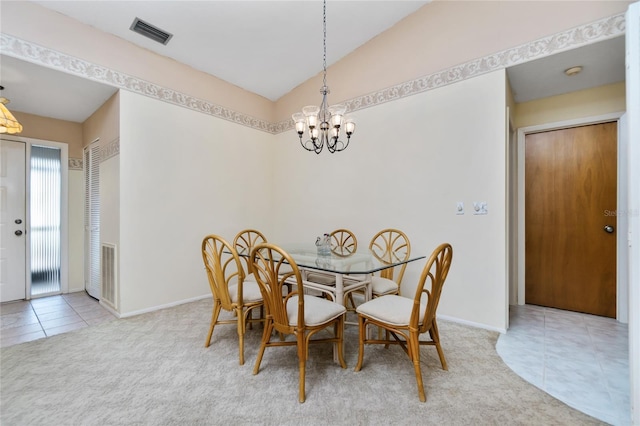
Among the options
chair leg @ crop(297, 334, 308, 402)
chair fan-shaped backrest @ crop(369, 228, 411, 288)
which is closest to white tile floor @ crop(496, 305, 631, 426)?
chair fan-shaped backrest @ crop(369, 228, 411, 288)

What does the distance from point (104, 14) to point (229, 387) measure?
332 cm

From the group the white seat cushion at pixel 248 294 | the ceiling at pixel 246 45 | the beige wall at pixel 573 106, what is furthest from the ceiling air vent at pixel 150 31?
the beige wall at pixel 573 106

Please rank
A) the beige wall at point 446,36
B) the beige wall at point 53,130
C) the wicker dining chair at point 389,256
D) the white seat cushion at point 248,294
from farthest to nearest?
the beige wall at point 53,130
the wicker dining chair at point 389,256
the beige wall at point 446,36
the white seat cushion at point 248,294

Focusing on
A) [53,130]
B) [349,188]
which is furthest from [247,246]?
[53,130]

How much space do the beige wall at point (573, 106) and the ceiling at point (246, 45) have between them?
102 mm

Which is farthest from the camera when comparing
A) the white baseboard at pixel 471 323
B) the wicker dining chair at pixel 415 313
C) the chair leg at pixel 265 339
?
the white baseboard at pixel 471 323

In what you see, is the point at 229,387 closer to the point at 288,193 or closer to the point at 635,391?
the point at 635,391

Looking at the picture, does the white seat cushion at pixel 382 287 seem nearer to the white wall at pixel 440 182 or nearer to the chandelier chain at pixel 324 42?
the white wall at pixel 440 182

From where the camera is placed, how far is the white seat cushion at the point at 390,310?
1720 mm

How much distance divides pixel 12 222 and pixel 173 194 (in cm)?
218

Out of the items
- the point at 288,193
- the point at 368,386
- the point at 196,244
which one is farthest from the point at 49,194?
the point at 368,386

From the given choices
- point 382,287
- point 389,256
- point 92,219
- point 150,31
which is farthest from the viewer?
point 92,219

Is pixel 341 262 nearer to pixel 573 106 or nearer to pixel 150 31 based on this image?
pixel 150 31

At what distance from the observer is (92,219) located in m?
3.69
